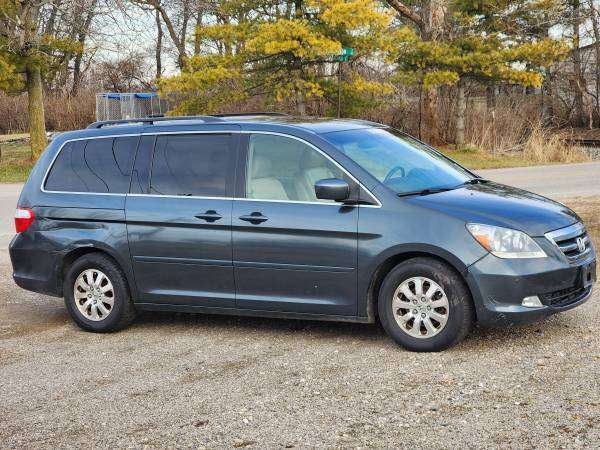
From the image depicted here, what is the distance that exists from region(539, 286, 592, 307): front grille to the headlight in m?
0.29

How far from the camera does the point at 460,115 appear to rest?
30156 mm

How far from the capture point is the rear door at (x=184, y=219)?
6957 mm

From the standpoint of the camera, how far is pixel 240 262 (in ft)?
22.4

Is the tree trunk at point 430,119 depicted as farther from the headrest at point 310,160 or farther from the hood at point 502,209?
the headrest at point 310,160

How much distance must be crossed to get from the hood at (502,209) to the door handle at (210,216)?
153 cm

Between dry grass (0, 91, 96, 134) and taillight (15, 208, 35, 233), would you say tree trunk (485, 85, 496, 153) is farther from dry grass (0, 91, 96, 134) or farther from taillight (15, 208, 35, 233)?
taillight (15, 208, 35, 233)

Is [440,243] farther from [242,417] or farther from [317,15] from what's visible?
[317,15]

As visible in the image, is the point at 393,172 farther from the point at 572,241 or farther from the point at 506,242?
the point at 572,241

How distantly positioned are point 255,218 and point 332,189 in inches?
27.5

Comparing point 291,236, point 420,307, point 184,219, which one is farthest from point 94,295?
point 420,307

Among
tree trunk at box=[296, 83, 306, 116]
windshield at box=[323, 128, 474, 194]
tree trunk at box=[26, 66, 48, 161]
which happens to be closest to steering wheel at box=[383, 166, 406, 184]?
windshield at box=[323, 128, 474, 194]

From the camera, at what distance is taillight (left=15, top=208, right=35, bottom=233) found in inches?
309

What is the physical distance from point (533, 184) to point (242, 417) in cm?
1534

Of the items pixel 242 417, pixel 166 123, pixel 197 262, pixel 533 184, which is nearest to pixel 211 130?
pixel 166 123
